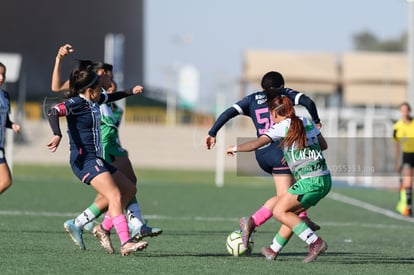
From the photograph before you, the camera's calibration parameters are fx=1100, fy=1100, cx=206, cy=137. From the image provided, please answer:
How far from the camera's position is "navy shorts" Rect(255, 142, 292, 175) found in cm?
1230

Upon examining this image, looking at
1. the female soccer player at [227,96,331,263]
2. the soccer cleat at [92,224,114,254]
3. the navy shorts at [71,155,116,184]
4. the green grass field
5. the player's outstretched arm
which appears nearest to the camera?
the green grass field

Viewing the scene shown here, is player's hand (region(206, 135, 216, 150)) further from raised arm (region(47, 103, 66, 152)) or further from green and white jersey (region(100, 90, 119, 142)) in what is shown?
green and white jersey (region(100, 90, 119, 142))

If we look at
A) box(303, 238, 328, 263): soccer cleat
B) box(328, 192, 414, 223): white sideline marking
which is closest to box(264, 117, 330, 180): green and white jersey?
box(303, 238, 328, 263): soccer cleat

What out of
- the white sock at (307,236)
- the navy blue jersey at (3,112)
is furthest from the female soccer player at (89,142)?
the navy blue jersey at (3,112)

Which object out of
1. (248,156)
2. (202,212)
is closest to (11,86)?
(248,156)

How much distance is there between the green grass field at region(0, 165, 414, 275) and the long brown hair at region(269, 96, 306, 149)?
1.24 meters

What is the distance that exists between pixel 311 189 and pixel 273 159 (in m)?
1.49

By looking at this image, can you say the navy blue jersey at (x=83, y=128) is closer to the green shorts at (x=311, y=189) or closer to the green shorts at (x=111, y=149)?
the green shorts at (x=311, y=189)

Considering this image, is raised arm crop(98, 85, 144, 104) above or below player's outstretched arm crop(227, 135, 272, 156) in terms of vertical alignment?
above

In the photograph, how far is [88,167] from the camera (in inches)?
445

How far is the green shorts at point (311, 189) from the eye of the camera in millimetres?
10938

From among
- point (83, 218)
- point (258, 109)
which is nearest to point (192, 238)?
point (83, 218)

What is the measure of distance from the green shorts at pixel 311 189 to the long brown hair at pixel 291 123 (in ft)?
1.21

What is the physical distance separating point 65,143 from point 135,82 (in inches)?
1358
